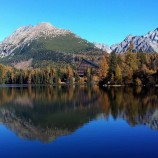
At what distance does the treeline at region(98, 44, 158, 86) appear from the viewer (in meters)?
144

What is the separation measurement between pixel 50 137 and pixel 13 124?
39.3 feet

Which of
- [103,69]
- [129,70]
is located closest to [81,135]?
[129,70]

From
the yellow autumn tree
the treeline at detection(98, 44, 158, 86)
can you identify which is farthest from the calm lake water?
the yellow autumn tree

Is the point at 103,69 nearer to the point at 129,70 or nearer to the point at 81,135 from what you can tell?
the point at 129,70

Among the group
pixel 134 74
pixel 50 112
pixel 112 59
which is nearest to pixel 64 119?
pixel 50 112

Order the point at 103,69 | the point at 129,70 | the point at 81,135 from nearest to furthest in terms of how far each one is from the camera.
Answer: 1. the point at 81,135
2. the point at 129,70
3. the point at 103,69

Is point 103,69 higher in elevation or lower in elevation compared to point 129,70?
higher

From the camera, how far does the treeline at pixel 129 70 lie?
144500 mm

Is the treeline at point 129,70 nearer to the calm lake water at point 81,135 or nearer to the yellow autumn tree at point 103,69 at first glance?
the yellow autumn tree at point 103,69

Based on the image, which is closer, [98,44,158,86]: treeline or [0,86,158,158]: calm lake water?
[0,86,158,158]: calm lake water

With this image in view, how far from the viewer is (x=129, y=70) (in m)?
152

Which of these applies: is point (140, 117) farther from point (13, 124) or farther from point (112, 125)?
point (13, 124)

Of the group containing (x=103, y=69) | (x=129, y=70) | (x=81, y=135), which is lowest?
(x=81, y=135)

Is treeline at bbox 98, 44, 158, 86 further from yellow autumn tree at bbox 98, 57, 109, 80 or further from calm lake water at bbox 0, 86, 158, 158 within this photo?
calm lake water at bbox 0, 86, 158, 158
